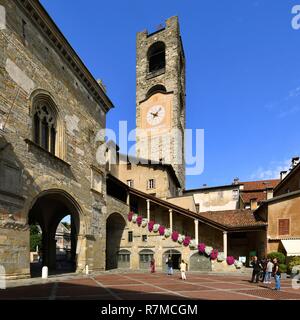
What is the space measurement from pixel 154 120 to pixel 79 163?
28174mm

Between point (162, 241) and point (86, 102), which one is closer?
point (86, 102)

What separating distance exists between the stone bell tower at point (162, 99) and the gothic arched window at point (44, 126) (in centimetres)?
2715

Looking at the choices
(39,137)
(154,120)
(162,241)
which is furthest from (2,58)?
(154,120)

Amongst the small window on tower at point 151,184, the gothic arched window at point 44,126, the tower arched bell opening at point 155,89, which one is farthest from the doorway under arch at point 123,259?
the tower arched bell opening at point 155,89

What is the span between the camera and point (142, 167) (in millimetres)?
37562

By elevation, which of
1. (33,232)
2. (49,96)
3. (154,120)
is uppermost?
(154,120)

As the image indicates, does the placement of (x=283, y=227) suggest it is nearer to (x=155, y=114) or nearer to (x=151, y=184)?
(x=151, y=184)

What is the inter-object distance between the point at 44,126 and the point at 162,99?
30.9 metres

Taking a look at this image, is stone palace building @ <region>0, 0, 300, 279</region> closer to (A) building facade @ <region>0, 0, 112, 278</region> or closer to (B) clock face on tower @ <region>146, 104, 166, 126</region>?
(A) building facade @ <region>0, 0, 112, 278</region>

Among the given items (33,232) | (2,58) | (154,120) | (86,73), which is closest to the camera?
(2,58)

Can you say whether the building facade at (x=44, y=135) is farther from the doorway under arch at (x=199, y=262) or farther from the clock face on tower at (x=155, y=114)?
the clock face on tower at (x=155, y=114)

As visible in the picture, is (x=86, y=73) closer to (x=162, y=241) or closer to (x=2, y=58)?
(x=2, y=58)

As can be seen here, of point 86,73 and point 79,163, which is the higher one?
point 86,73

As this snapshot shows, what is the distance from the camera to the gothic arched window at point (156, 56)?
50.8 meters
